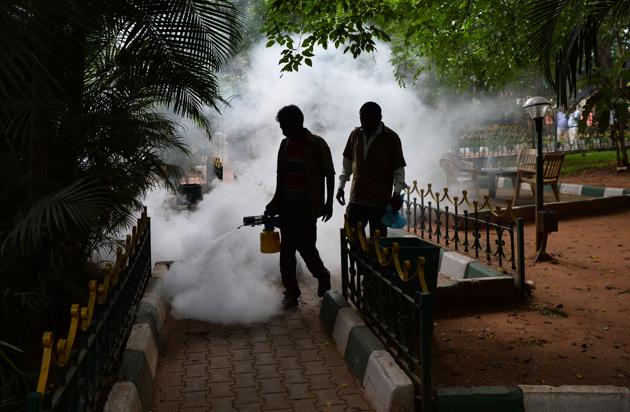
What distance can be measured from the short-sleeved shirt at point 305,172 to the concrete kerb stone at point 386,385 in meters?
2.08

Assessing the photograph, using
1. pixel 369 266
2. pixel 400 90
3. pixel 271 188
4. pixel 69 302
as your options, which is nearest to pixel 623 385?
pixel 369 266

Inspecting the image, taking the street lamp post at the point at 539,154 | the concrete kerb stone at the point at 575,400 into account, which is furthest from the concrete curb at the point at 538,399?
→ the street lamp post at the point at 539,154

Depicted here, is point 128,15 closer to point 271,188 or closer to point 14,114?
point 14,114

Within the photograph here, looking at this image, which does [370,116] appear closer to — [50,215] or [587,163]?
[50,215]

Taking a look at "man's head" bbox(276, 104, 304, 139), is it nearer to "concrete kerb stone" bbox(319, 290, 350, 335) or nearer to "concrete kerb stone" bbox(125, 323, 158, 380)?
"concrete kerb stone" bbox(319, 290, 350, 335)

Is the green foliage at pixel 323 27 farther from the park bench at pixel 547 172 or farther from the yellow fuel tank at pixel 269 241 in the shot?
the park bench at pixel 547 172

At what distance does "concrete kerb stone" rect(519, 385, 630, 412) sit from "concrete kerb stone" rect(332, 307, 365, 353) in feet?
4.85

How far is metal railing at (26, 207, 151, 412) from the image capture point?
8.15ft

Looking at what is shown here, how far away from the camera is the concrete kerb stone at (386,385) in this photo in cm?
360

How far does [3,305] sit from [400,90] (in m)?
14.9

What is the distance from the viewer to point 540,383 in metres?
4.11

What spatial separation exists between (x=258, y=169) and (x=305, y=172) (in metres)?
5.41

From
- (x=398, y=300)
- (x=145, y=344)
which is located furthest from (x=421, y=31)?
(x=145, y=344)

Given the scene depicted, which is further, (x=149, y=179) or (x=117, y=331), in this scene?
(x=149, y=179)
